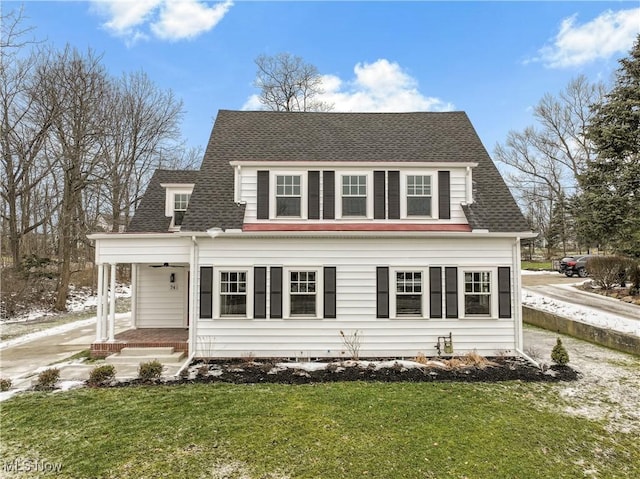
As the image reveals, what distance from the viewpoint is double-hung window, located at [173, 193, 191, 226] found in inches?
476

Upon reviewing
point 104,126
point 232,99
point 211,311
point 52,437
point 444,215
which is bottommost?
point 52,437

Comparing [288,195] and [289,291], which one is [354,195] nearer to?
[288,195]

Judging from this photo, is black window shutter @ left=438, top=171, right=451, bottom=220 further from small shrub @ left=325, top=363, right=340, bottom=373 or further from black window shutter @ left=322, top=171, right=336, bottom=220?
small shrub @ left=325, top=363, right=340, bottom=373

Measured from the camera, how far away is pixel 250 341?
9367mm

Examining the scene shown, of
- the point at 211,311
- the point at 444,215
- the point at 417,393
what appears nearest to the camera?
the point at 417,393

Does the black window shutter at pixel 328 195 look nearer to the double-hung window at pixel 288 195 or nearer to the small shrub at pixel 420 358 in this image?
the double-hung window at pixel 288 195

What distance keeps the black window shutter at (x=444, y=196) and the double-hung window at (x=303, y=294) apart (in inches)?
159

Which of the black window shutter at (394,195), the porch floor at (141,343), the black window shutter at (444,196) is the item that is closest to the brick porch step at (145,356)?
the porch floor at (141,343)

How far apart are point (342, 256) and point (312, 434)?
4.82 meters

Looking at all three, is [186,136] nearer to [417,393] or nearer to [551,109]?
[417,393]

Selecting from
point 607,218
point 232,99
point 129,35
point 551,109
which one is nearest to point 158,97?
point 232,99

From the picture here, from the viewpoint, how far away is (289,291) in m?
9.44

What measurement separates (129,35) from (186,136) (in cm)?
1140

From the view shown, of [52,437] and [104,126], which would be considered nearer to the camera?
[52,437]
